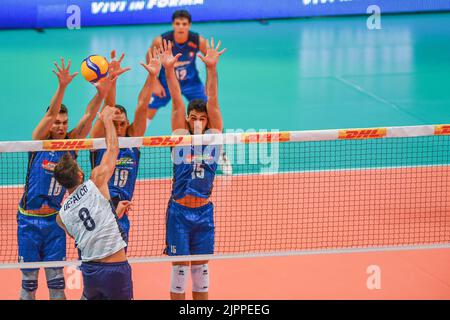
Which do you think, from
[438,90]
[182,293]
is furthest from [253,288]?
[438,90]

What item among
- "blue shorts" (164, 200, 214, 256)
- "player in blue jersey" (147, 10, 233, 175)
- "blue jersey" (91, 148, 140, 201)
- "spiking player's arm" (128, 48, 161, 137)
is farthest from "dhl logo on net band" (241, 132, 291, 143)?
"player in blue jersey" (147, 10, 233, 175)

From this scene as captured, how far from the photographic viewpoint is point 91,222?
7.27 meters

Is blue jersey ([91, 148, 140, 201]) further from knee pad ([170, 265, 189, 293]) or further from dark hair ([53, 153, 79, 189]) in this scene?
dark hair ([53, 153, 79, 189])

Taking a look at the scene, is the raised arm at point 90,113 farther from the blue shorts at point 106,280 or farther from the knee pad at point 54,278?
the blue shorts at point 106,280

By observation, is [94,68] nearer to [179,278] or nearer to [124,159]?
[124,159]

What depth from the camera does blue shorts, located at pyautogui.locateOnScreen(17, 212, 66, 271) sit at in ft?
27.2

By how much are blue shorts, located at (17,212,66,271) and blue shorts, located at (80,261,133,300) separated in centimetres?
110

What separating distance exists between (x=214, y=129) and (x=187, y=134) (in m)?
0.33

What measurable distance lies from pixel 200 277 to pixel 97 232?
5.59 feet

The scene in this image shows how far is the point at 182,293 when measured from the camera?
28.1ft

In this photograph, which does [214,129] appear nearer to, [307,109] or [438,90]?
[307,109]

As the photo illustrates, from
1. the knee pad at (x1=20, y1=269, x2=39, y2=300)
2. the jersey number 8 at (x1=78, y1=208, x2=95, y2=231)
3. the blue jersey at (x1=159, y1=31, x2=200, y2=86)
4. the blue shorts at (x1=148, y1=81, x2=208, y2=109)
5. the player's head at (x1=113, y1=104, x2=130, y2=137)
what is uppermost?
the blue jersey at (x1=159, y1=31, x2=200, y2=86)

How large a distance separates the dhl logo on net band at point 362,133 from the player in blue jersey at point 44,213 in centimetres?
284

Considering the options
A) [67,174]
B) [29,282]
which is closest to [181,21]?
[29,282]
